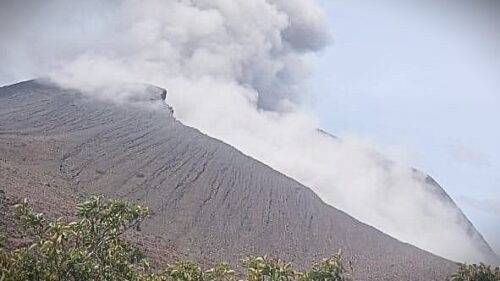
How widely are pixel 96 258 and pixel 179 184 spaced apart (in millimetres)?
41010

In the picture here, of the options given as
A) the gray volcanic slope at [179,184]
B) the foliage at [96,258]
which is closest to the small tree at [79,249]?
the foliage at [96,258]

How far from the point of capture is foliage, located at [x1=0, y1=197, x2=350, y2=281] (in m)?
7.66

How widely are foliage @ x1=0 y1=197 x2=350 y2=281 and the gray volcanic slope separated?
25271mm

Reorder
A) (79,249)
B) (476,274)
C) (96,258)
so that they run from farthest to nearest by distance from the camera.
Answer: (476,274), (96,258), (79,249)

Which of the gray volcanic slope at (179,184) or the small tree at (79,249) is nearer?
the small tree at (79,249)

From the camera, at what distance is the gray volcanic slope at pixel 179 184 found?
41.9 m

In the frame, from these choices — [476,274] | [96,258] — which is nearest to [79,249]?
[96,258]

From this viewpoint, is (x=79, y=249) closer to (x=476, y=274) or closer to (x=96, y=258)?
(x=96, y=258)

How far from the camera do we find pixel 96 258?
9.26 m

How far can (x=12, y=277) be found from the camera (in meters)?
7.15

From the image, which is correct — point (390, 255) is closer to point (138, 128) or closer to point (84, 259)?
point (138, 128)

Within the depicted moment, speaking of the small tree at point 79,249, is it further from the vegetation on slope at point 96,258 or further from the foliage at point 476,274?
the foliage at point 476,274

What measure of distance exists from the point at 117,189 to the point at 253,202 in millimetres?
13590

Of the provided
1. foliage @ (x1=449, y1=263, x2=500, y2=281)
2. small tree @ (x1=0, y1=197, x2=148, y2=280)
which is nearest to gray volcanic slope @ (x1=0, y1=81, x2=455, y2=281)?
foliage @ (x1=449, y1=263, x2=500, y2=281)
